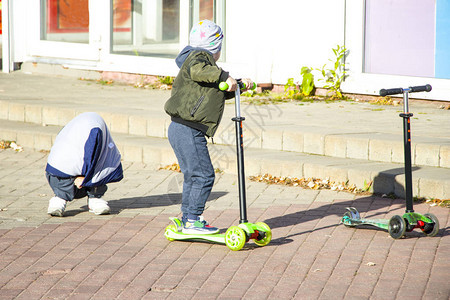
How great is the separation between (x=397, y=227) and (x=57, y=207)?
2.82 m

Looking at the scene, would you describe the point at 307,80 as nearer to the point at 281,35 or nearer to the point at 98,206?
the point at 281,35

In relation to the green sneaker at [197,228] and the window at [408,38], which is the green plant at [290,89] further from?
the green sneaker at [197,228]

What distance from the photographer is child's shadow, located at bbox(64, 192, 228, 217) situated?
21.9 feet

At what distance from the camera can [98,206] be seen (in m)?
6.45

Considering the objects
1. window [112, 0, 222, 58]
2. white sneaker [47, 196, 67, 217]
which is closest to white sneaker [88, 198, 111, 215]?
white sneaker [47, 196, 67, 217]

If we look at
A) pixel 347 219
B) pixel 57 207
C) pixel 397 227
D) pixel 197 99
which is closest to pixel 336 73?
pixel 347 219

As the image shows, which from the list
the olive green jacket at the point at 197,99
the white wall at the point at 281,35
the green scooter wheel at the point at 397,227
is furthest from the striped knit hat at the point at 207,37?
the white wall at the point at 281,35

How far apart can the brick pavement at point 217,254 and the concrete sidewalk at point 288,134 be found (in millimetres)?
347

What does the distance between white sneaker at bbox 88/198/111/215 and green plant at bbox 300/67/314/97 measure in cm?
492

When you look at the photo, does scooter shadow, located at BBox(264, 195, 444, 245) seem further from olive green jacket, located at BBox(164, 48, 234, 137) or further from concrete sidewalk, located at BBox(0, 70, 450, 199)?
olive green jacket, located at BBox(164, 48, 234, 137)

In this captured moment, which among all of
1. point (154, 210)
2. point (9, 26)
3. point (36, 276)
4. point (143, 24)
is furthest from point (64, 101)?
point (36, 276)

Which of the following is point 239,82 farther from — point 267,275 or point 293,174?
point 293,174

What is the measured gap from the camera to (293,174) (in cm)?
766

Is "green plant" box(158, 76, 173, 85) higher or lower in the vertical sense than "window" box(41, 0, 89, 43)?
lower
